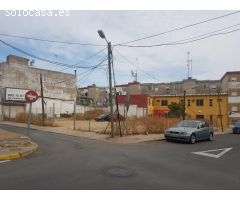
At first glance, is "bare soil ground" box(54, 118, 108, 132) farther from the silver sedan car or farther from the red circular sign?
the red circular sign

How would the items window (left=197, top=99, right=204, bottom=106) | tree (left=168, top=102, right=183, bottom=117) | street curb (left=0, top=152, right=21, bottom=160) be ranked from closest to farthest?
street curb (left=0, top=152, right=21, bottom=160)
tree (left=168, top=102, right=183, bottom=117)
window (left=197, top=99, right=204, bottom=106)

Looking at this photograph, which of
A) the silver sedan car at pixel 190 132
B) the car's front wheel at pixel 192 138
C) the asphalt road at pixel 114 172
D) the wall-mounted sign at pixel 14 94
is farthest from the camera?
the wall-mounted sign at pixel 14 94

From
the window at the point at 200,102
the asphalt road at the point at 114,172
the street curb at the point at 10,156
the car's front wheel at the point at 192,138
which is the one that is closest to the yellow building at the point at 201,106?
the window at the point at 200,102

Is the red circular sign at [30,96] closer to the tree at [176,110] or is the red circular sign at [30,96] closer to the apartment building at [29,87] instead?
the apartment building at [29,87]

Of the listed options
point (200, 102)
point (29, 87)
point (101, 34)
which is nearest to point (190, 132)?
point (101, 34)

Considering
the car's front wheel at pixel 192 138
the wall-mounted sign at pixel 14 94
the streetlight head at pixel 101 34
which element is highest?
the streetlight head at pixel 101 34

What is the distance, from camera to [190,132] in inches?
790

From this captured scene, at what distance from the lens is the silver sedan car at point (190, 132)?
1990 cm

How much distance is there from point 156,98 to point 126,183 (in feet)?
195

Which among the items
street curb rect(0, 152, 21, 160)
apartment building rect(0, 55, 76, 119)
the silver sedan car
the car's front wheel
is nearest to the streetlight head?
the silver sedan car

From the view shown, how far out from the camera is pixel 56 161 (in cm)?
1045

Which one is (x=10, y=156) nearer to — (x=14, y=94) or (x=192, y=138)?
(x=192, y=138)

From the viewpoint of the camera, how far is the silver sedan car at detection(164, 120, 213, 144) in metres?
19.9

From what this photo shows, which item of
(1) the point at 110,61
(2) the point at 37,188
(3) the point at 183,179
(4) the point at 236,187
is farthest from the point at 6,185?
(1) the point at 110,61
